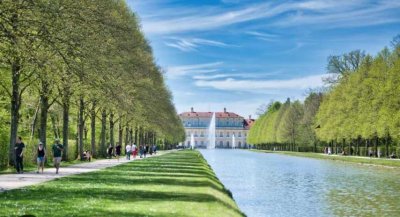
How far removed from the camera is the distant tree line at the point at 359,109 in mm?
73875

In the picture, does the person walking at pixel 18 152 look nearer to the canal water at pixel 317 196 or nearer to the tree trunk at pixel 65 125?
the canal water at pixel 317 196

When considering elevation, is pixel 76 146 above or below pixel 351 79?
below

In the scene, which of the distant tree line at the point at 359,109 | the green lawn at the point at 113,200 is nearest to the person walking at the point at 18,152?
the green lawn at the point at 113,200

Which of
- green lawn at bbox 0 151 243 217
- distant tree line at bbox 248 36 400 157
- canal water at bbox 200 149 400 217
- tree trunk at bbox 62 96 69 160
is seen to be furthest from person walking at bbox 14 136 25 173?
distant tree line at bbox 248 36 400 157

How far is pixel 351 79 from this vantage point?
92188mm

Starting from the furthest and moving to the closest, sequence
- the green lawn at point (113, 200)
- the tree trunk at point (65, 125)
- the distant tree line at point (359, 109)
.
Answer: the distant tree line at point (359, 109) → the tree trunk at point (65, 125) → the green lawn at point (113, 200)

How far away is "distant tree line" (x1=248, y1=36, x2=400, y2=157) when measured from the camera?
242 feet

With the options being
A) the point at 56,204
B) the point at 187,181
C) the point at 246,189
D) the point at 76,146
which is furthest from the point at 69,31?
the point at 76,146

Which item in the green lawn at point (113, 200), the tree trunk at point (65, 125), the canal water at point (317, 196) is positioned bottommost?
the canal water at point (317, 196)

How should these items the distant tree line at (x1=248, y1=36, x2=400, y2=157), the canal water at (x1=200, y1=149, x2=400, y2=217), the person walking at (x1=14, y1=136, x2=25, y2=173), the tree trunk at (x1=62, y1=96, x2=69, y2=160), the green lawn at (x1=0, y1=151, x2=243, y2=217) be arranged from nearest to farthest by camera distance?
the green lawn at (x1=0, y1=151, x2=243, y2=217) < the canal water at (x1=200, y1=149, x2=400, y2=217) < the person walking at (x1=14, y1=136, x2=25, y2=173) < the tree trunk at (x1=62, y1=96, x2=69, y2=160) < the distant tree line at (x1=248, y1=36, x2=400, y2=157)

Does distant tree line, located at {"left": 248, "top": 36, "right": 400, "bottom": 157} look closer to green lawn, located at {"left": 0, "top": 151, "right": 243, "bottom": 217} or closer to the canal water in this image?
the canal water

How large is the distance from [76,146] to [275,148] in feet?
370

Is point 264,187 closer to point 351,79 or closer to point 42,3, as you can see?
point 42,3

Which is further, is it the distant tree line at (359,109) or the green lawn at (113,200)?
the distant tree line at (359,109)
